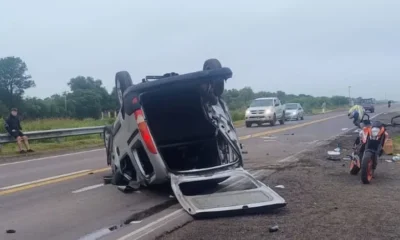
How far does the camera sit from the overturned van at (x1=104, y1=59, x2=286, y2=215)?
25.3 feet

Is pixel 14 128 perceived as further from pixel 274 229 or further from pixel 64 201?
pixel 274 229

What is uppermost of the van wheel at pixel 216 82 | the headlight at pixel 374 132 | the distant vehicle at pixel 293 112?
the van wheel at pixel 216 82

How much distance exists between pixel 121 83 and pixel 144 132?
4.28 ft

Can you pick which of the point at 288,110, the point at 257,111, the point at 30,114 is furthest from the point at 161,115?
the point at 30,114

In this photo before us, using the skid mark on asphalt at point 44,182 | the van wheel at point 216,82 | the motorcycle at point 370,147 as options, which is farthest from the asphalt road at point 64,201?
the motorcycle at point 370,147

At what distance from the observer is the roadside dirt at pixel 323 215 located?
19.1 feet

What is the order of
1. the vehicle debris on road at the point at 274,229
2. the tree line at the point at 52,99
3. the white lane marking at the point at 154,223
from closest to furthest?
the vehicle debris on road at the point at 274,229 → the white lane marking at the point at 154,223 → the tree line at the point at 52,99

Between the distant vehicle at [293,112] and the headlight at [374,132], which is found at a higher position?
the headlight at [374,132]

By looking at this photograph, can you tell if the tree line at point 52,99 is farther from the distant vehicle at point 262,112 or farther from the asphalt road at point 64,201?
the asphalt road at point 64,201

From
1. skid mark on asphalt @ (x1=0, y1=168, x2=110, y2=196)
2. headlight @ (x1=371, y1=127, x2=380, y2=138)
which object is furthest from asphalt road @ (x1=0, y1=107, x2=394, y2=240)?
headlight @ (x1=371, y1=127, x2=380, y2=138)

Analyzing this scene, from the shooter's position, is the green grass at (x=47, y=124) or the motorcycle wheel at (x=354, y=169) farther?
the green grass at (x=47, y=124)

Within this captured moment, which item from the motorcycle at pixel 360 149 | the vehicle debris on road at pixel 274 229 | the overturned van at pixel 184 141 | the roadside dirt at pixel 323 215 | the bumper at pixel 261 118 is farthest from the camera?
the bumper at pixel 261 118

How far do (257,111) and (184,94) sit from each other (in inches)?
1058

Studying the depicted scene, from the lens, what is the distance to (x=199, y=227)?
6.36m
